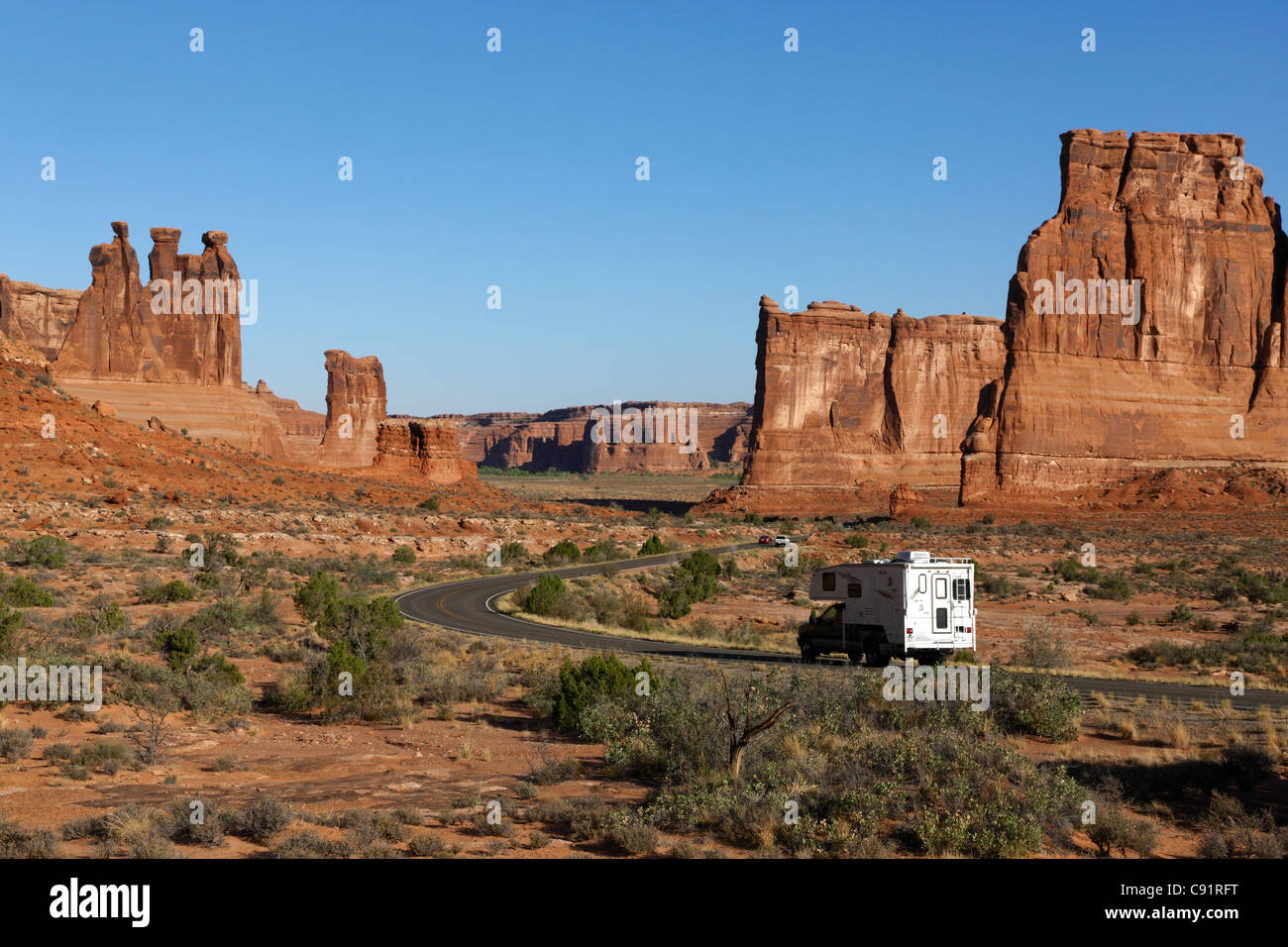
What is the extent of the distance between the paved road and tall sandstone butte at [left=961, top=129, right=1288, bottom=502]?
45621mm

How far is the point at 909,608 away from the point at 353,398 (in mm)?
111876

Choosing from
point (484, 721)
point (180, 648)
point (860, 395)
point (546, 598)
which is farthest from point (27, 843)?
point (860, 395)

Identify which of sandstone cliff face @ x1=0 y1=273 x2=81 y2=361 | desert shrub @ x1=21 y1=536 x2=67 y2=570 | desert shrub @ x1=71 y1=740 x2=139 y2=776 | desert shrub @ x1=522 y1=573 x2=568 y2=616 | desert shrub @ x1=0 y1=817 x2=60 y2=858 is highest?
sandstone cliff face @ x1=0 y1=273 x2=81 y2=361

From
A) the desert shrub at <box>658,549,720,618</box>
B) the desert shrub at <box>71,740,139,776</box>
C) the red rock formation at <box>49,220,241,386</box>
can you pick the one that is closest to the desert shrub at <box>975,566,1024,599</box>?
the desert shrub at <box>658,549,720,618</box>

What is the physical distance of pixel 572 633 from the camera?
26.6 meters

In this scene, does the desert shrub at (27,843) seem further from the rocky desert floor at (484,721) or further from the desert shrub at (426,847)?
the desert shrub at (426,847)

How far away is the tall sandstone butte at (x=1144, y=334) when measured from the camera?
7831 centimetres

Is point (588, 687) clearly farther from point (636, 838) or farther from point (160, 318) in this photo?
point (160, 318)

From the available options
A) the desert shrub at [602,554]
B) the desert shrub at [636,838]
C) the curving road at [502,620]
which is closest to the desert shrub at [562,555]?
the desert shrub at [602,554]

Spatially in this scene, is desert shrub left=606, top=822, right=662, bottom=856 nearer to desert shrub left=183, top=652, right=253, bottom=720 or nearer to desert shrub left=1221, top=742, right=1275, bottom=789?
desert shrub left=1221, top=742, right=1275, bottom=789

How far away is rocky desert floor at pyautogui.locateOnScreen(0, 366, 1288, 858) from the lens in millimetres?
9273

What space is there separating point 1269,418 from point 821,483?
40.2m

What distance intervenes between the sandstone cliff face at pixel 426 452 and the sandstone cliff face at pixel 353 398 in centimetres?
4190
